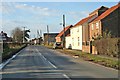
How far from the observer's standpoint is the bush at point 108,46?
29908 millimetres

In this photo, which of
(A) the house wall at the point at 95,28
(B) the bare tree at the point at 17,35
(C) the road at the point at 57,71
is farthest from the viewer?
(B) the bare tree at the point at 17,35

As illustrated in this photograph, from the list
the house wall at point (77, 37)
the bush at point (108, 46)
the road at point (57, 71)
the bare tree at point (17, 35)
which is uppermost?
the bare tree at point (17, 35)

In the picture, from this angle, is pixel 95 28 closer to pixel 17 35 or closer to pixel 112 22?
pixel 112 22

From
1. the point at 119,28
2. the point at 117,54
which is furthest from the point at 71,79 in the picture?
the point at 119,28

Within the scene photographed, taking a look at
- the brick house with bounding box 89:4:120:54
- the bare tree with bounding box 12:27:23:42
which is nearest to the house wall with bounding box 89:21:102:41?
the brick house with bounding box 89:4:120:54

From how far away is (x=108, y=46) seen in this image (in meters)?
33.1

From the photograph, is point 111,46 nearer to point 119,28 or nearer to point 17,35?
point 119,28

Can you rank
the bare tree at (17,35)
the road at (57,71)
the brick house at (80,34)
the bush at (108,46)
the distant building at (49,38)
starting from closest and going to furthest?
1. the road at (57,71)
2. the bush at (108,46)
3. the brick house at (80,34)
4. the bare tree at (17,35)
5. the distant building at (49,38)

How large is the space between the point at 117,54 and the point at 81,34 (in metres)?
34.0

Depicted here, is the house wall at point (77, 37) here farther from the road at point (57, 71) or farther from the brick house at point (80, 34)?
the road at point (57, 71)

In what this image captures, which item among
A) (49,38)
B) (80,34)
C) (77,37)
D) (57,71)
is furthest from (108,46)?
(49,38)

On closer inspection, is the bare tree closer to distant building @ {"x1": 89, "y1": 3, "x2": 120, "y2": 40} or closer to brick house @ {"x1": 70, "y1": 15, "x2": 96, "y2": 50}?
brick house @ {"x1": 70, "y1": 15, "x2": 96, "y2": 50}

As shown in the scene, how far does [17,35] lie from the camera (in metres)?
137

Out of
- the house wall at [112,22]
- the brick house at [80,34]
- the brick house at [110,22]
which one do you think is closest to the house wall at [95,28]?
the brick house at [110,22]
